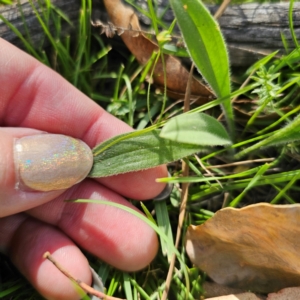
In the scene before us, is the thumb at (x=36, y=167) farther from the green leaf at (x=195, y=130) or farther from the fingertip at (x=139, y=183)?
the green leaf at (x=195, y=130)

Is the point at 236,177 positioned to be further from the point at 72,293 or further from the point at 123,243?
the point at 72,293

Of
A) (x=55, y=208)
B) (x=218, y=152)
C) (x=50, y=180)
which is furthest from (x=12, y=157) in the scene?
(x=218, y=152)

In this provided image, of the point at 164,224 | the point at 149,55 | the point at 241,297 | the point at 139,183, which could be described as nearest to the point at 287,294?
the point at 241,297

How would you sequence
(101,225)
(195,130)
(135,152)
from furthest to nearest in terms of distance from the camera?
1. (101,225)
2. (135,152)
3. (195,130)

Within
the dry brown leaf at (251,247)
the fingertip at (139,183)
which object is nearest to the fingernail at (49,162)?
the fingertip at (139,183)

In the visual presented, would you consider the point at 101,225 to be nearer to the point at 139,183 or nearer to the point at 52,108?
the point at 139,183

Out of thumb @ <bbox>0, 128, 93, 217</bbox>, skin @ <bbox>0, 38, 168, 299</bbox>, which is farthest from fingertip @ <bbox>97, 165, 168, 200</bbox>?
thumb @ <bbox>0, 128, 93, 217</bbox>

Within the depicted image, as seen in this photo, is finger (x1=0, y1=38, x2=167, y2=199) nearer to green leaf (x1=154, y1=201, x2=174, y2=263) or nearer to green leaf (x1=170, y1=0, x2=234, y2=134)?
green leaf (x1=154, y1=201, x2=174, y2=263)
